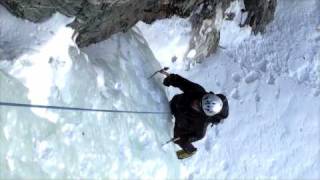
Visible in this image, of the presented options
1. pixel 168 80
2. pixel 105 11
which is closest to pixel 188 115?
pixel 168 80

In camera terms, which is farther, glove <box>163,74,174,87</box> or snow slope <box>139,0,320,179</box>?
snow slope <box>139,0,320,179</box>

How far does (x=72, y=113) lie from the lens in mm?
5043

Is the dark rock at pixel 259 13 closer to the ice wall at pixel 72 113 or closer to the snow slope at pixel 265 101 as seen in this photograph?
the snow slope at pixel 265 101

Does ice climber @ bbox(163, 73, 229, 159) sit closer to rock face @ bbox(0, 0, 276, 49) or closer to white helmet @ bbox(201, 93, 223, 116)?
white helmet @ bbox(201, 93, 223, 116)

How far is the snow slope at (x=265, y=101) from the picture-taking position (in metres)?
7.96

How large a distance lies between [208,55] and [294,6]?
1.93 meters

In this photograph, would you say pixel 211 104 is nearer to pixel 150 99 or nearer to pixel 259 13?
pixel 150 99

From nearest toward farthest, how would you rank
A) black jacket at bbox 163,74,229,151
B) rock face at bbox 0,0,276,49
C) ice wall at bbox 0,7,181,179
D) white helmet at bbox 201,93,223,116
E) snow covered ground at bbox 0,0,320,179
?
ice wall at bbox 0,7,181,179 → snow covered ground at bbox 0,0,320,179 → rock face at bbox 0,0,276,49 → white helmet at bbox 201,93,223,116 → black jacket at bbox 163,74,229,151

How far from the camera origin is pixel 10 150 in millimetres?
4543

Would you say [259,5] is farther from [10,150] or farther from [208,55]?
[10,150]

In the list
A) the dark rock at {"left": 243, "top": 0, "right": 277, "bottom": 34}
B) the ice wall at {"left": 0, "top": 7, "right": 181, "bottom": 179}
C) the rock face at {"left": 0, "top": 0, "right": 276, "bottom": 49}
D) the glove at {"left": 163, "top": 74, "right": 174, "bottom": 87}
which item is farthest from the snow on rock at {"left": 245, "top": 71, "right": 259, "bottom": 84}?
the ice wall at {"left": 0, "top": 7, "right": 181, "bottom": 179}

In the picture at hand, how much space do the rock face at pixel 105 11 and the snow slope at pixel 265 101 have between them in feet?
2.42

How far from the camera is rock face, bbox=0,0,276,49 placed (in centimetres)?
509

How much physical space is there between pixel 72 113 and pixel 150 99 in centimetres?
141
